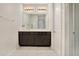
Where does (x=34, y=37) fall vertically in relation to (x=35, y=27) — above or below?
below

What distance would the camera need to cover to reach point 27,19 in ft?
12.4

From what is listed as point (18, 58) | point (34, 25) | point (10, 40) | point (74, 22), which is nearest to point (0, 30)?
point (10, 40)

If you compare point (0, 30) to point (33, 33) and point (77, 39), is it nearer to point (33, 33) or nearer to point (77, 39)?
point (77, 39)

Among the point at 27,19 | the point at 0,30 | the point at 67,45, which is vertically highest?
the point at 27,19

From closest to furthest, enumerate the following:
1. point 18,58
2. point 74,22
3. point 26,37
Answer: point 18,58, point 74,22, point 26,37

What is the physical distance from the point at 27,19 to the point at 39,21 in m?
0.36

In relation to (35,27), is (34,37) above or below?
below

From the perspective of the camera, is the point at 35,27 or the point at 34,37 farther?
the point at 34,37

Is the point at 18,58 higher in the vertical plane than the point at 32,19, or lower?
lower

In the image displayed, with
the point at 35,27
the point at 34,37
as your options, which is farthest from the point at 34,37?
the point at 35,27

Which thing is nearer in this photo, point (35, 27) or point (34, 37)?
point (35, 27)

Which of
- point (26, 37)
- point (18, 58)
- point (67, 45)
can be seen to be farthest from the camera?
point (26, 37)

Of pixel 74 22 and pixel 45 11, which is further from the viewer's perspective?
pixel 45 11

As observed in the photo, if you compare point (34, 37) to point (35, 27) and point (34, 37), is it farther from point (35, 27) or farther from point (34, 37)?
point (35, 27)
